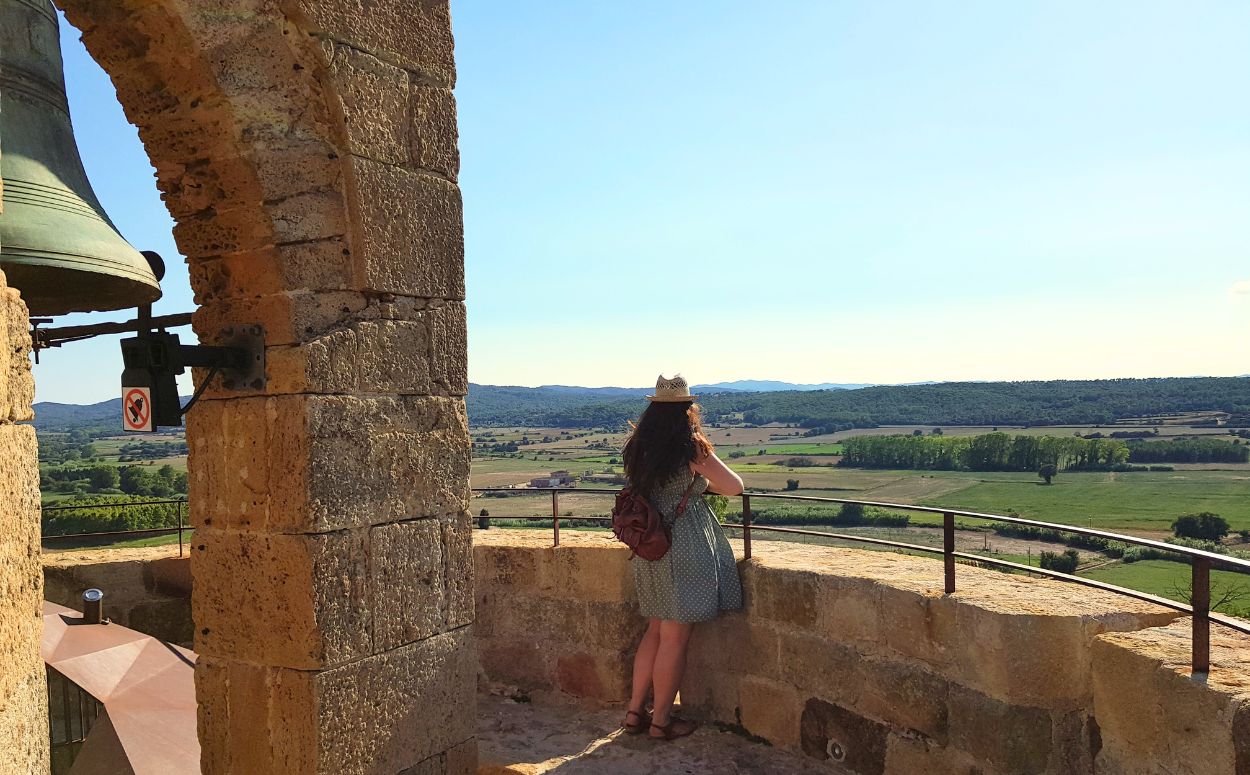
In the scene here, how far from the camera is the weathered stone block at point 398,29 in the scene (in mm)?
3123

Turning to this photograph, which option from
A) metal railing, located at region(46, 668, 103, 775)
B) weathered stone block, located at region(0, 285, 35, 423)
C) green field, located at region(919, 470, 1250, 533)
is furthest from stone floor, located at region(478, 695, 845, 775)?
green field, located at region(919, 470, 1250, 533)

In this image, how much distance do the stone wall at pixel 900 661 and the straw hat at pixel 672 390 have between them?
1020mm

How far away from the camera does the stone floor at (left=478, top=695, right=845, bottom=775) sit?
14.5 ft

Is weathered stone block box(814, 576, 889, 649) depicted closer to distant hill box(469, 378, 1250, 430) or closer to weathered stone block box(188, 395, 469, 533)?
weathered stone block box(188, 395, 469, 533)

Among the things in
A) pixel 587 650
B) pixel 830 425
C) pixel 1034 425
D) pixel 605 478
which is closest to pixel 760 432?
pixel 830 425

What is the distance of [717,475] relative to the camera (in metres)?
4.33

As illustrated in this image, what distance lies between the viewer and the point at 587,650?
539 cm

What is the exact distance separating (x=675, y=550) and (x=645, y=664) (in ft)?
2.26

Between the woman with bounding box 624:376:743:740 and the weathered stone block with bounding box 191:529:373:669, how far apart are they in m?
1.64

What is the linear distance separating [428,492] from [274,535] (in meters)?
0.61

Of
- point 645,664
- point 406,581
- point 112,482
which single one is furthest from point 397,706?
point 112,482

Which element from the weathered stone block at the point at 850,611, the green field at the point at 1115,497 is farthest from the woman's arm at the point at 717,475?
the green field at the point at 1115,497

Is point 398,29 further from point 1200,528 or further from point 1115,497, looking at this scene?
point 1115,497

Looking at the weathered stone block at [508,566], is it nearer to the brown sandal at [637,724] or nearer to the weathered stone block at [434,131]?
the brown sandal at [637,724]
